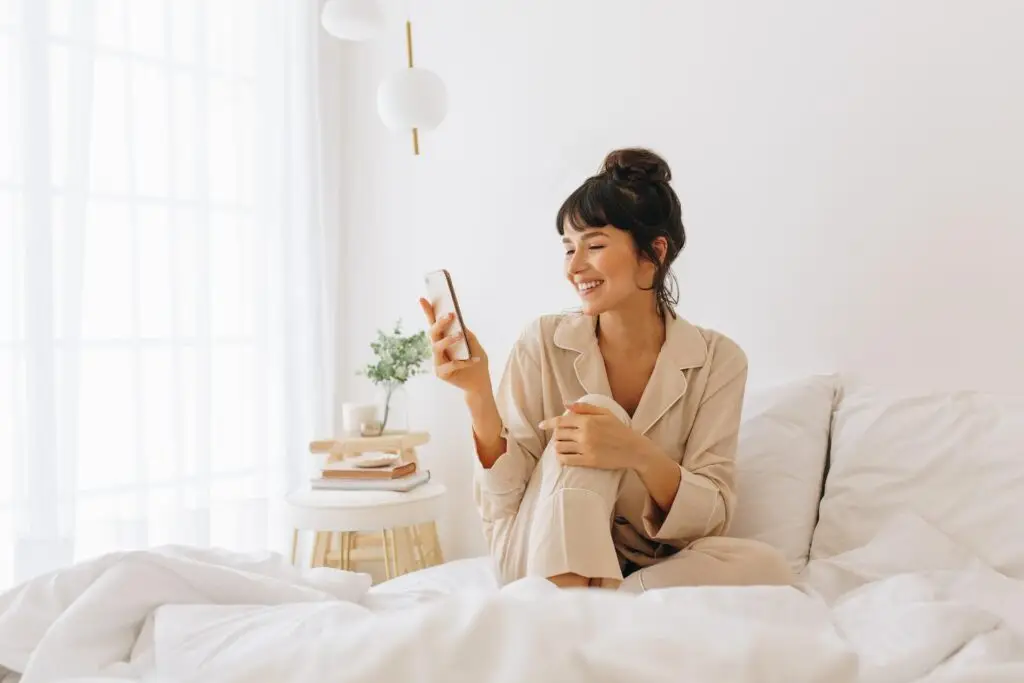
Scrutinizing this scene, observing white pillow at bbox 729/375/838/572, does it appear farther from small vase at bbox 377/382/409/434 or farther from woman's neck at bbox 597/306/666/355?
small vase at bbox 377/382/409/434

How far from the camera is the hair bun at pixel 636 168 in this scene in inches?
69.6

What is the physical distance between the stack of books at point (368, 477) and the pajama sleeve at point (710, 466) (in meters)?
0.92

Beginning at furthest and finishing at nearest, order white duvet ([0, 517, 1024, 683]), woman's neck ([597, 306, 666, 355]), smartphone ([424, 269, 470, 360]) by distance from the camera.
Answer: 1. woman's neck ([597, 306, 666, 355])
2. smartphone ([424, 269, 470, 360])
3. white duvet ([0, 517, 1024, 683])

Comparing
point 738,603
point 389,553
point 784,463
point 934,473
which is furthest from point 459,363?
point 389,553

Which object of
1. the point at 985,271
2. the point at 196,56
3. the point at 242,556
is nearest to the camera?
the point at 242,556

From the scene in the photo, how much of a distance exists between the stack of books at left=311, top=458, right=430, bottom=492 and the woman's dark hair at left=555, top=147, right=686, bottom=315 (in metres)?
0.92

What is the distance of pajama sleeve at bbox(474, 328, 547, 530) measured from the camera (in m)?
1.66

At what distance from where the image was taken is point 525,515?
5.06 feet

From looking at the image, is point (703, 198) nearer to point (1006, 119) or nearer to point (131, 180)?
point (1006, 119)

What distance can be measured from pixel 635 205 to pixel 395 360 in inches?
44.1

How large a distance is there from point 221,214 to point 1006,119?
2.11m

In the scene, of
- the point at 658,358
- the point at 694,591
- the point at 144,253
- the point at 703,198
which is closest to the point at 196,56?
the point at 144,253

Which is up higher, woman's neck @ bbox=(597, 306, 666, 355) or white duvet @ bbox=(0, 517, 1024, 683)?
woman's neck @ bbox=(597, 306, 666, 355)

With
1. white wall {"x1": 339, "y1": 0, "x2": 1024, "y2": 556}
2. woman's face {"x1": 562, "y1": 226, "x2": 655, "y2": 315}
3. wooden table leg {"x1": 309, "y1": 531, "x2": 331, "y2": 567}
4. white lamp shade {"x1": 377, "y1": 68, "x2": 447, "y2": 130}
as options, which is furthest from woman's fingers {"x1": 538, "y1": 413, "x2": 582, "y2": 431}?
wooden table leg {"x1": 309, "y1": 531, "x2": 331, "y2": 567}
